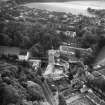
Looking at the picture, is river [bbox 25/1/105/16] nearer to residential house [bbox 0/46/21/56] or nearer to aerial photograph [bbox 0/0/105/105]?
aerial photograph [bbox 0/0/105/105]

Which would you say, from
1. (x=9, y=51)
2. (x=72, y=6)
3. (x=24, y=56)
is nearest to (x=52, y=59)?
(x=24, y=56)


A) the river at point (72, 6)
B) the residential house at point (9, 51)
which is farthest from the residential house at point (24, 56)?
the river at point (72, 6)

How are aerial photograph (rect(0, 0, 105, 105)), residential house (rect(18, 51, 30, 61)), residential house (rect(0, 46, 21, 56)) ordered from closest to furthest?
aerial photograph (rect(0, 0, 105, 105)) < residential house (rect(18, 51, 30, 61)) < residential house (rect(0, 46, 21, 56))

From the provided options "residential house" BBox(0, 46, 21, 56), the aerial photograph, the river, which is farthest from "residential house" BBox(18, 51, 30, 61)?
the river

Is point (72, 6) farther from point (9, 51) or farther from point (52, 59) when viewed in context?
point (52, 59)

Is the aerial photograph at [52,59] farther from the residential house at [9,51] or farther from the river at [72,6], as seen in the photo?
the river at [72,6]

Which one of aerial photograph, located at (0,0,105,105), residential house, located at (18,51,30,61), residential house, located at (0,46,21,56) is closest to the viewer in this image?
aerial photograph, located at (0,0,105,105)

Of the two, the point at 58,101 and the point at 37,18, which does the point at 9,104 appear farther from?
the point at 37,18

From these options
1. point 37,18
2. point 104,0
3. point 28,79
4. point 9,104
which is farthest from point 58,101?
point 104,0
